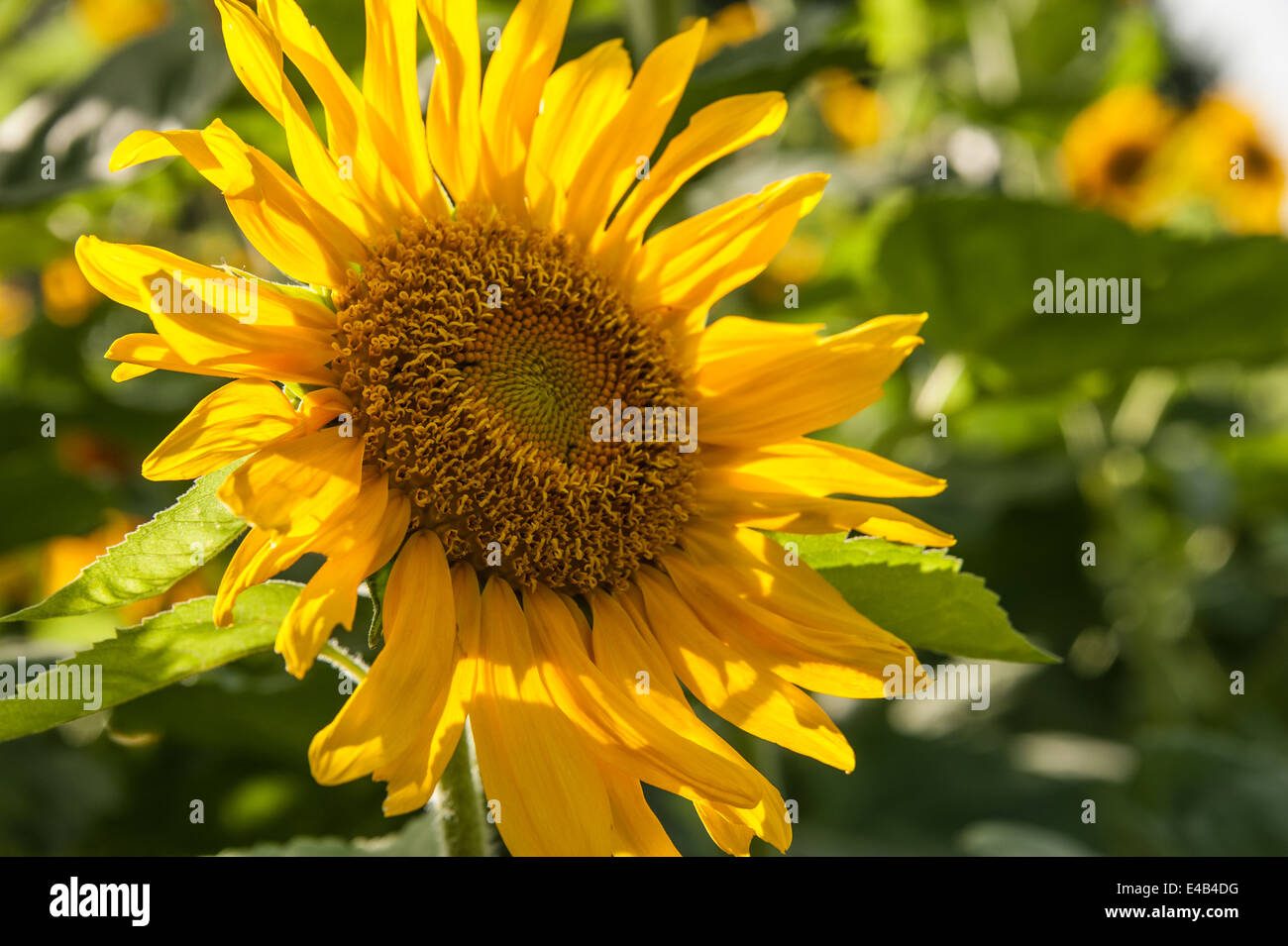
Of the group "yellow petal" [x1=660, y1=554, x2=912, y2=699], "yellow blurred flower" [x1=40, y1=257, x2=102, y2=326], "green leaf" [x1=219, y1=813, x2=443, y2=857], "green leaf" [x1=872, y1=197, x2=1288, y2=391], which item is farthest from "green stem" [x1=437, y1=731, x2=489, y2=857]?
"yellow blurred flower" [x1=40, y1=257, x2=102, y2=326]

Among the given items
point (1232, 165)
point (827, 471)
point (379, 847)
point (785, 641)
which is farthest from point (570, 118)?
point (1232, 165)

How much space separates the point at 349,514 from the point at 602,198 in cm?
41

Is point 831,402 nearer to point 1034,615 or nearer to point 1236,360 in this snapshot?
point 1236,360

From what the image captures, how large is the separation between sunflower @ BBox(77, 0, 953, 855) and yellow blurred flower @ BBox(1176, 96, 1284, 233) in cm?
268

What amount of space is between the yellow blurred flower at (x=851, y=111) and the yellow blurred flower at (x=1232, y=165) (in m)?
0.92

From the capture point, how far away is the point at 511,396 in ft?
3.66

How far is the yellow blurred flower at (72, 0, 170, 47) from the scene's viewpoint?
284 centimetres

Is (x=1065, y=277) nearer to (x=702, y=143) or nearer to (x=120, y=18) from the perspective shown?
(x=702, y=143)

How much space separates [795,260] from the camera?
3.08 meters

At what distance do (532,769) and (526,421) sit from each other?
13.6 inches

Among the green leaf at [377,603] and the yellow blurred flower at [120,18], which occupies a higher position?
the yellow blurred flower at [120,18]

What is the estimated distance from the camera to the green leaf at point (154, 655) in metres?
0.85

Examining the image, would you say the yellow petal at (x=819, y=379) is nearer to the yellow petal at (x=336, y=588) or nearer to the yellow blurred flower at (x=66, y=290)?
the yellow petal at (x=336, y=588)

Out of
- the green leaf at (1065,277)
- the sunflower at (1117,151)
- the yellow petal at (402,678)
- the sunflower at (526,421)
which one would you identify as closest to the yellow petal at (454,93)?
the sunflower at (526,421)
